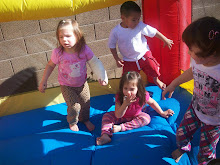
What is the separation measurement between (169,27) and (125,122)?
0.98 m

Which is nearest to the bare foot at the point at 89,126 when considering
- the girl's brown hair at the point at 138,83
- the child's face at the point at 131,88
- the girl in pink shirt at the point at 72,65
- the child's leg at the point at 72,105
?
the girl in pink shirt at the point at 72,65

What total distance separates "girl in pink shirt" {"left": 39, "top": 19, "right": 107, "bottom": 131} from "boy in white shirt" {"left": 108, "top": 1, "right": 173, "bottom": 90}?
371 mm

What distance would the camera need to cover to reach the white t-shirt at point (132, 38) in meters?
2.09

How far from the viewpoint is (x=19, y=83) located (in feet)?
8.75

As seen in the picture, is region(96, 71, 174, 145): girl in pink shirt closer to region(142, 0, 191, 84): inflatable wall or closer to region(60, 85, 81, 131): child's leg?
region(60, 85, 81, 131): child's leg

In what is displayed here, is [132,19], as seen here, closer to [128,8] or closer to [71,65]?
[128,8]

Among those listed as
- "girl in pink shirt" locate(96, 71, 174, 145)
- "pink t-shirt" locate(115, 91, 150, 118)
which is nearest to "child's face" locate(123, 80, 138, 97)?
"girl in pink shirt" locate(96, 71, 174, 145)

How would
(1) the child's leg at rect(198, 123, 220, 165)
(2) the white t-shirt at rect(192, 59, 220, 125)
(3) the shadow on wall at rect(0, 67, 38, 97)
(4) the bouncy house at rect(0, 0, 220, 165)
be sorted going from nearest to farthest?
(2) the white t-shirt at rect(192, 59, 220, 125) < (1) the child's leg at rect(198, 123, 220, 165) < (4) the bouncy house at rect(0, 0, 220, 165) < (3) the shadow on wall at rect(0, 67, 38, 97)

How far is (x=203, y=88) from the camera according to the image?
1.34m

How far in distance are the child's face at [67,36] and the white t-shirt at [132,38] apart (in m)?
0.49

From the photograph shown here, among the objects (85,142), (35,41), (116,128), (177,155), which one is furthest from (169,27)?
(35,41)

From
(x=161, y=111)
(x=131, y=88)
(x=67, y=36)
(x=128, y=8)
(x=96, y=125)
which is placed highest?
(x=128, y=8)

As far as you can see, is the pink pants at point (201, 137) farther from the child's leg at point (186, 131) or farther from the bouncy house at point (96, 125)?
the bouncy house at point (96, 125)

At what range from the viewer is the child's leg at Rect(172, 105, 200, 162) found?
1491 millimetres
